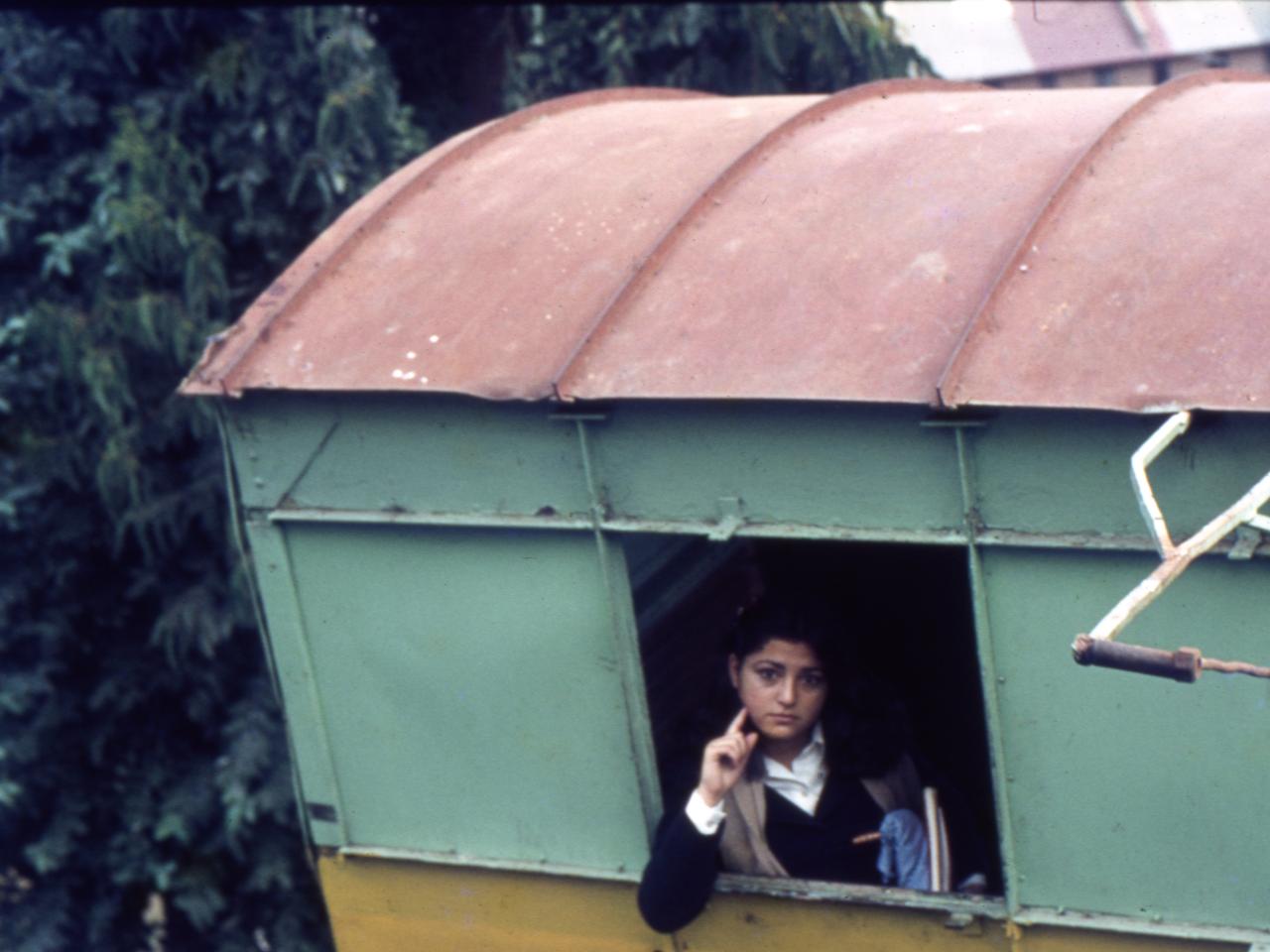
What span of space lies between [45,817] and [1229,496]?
511 centimetres

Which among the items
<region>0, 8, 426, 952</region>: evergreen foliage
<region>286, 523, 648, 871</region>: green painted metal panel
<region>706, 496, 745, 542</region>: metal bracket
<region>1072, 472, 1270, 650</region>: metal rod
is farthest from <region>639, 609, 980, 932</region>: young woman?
<region>0, 8, 426, 952</region>: evergreen foliage

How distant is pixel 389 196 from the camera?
Answer: 4.22m

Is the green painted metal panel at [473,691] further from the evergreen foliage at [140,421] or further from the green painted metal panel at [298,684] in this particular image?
the evergreen foliage at [140,421]

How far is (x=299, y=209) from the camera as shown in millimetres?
6449

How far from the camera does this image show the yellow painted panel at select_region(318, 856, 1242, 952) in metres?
3.23

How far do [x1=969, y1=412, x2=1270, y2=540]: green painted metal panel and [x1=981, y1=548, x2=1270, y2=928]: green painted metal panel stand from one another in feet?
0.24

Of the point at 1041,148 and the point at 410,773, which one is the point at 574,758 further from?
the point at 1041,148

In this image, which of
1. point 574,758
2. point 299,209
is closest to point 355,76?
point 299,209

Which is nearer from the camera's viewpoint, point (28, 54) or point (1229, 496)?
point (1229, 496)

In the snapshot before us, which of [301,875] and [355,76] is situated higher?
[355,76]

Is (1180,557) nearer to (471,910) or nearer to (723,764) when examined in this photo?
(723,764)

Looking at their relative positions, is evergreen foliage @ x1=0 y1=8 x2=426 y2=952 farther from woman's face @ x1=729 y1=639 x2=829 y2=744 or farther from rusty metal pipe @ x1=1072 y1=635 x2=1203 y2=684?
rusty metal pipe @ x1=1072 y1=635 x2=1203 y2=684

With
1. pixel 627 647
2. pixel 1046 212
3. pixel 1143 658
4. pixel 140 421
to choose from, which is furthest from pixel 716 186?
pixel 140 421

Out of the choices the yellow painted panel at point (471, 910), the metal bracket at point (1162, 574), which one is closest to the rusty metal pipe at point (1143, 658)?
the metal bracket at point (1162, 574)
